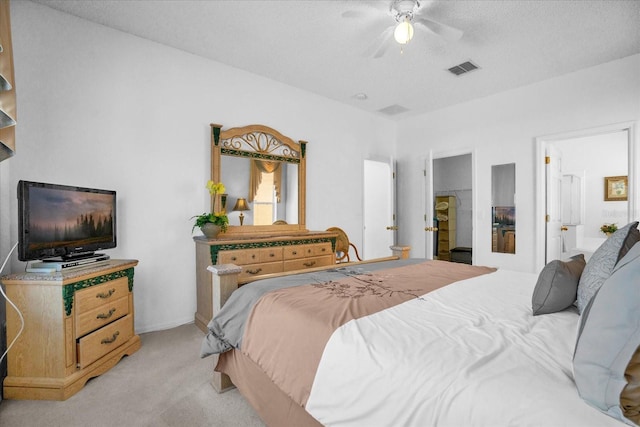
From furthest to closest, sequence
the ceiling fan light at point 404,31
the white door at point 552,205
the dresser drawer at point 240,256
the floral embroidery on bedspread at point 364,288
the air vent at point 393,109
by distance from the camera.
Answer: the air vent at point 393,109 → the white door at point 552,205 → the dresser drawer at point 240,256 → the ceiling fan light at point 404,31 → the floral embroidery on bedspread at point 364,288

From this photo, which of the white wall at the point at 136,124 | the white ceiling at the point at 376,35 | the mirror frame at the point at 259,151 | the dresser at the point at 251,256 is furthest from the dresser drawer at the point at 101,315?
the white ceiling at the point at 376,35

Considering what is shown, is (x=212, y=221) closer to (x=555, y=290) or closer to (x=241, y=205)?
(x=241, y=205)

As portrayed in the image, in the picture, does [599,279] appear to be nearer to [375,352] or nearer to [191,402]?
[375,352]

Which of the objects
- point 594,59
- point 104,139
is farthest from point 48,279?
point 594,59

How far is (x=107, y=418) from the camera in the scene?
1727mm

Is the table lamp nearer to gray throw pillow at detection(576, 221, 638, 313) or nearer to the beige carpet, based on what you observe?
the beige carpet

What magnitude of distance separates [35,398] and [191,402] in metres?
0.99

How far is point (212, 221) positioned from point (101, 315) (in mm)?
1214

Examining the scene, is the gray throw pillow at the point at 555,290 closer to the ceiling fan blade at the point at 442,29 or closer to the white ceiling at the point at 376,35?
the ceiling fan blade at the point at 442,29

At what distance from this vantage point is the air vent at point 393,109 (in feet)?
15.8

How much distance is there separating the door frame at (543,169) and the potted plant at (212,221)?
389 centimetres

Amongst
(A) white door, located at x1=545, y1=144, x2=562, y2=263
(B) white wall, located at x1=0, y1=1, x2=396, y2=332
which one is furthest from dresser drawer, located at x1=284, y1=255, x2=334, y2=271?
(A) white door, located at x1=545, y1=144, x2=562, y2=263

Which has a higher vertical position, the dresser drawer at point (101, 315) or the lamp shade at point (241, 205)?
the lamp shade at point (241, 205)

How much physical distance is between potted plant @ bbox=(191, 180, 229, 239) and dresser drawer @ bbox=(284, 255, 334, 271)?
812 mm
